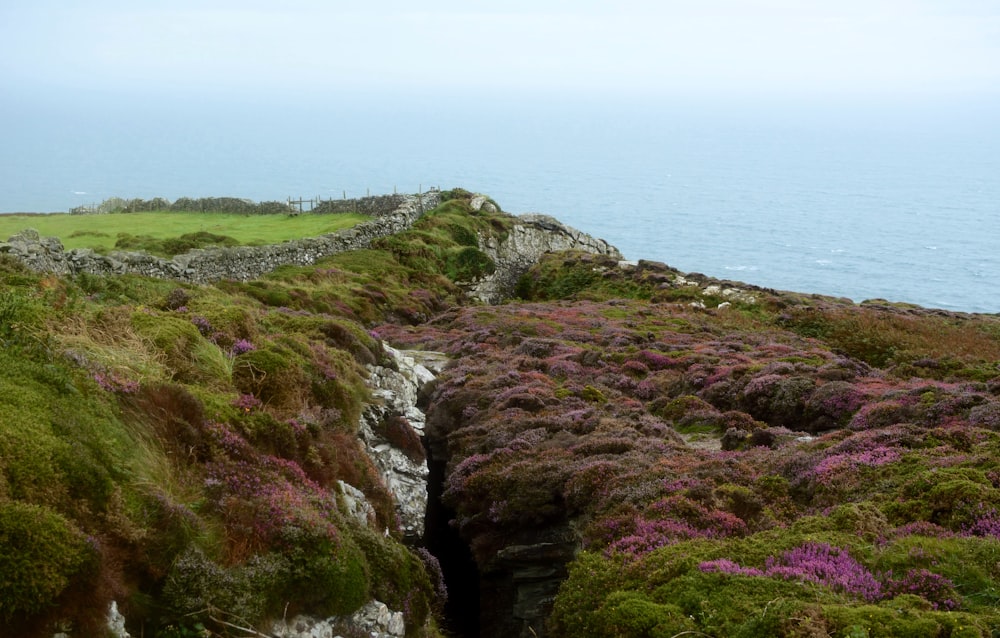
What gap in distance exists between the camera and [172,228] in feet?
174

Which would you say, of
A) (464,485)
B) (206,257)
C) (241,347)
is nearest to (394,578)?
(464,485)

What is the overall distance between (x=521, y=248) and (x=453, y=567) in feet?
Result: 185

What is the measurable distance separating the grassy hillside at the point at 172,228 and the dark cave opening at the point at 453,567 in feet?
78.9

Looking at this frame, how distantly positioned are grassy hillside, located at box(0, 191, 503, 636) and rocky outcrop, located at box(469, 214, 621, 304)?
140 ft

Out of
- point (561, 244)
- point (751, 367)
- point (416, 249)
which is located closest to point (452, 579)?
point (751, 367)

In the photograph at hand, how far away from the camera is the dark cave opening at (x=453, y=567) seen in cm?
1631

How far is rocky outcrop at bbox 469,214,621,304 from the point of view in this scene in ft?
206

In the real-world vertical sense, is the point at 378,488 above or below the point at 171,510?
below

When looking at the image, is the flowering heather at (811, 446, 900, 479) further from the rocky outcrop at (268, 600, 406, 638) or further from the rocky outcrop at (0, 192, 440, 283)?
the rocky outcrop at (0, 192, 440, 283)

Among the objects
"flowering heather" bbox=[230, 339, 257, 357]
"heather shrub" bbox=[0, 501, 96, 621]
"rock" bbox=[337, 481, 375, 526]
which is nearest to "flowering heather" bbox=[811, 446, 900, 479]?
"rock" bbox=[337, 481, 375, 526]

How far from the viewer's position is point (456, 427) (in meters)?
23.2

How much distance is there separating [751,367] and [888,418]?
8.34 m

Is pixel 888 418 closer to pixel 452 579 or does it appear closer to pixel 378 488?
pixel 452 579

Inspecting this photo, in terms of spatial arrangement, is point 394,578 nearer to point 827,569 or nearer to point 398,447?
point 827,569
